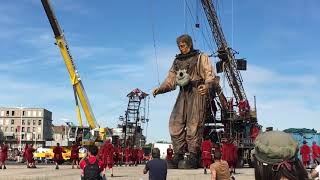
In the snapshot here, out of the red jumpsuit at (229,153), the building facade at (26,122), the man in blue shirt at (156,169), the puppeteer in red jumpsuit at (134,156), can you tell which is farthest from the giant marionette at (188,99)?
the building facade at (26,122)

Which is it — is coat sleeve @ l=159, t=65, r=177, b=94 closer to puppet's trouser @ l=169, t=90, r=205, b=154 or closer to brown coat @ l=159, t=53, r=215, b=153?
brown coat @ l=159, t=53, r=215, b=153

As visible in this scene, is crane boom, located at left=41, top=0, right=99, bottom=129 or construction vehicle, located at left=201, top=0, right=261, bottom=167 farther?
crane boom, located at left=41, top=0, right=99, bottom=129

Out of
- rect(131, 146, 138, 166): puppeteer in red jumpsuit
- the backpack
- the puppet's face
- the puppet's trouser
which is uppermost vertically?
the puppet's face

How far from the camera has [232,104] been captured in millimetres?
36469

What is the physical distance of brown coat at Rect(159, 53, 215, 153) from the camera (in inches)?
867

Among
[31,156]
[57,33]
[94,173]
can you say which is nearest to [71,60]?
[57,33]

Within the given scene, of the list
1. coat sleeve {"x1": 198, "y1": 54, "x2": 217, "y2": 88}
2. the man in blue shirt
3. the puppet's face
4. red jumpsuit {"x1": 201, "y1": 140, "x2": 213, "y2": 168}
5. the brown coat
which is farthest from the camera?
the puppet's face

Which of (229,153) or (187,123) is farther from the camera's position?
(187,123)

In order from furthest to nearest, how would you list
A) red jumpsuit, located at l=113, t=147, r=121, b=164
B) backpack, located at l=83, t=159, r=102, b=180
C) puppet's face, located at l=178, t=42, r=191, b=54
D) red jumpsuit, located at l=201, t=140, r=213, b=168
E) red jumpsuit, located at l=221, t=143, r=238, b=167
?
red jumpsuit, located at l=113, t=147, r=121, b=164 → puppet's face, located at l=178, t=42, r=191, b=54 → red jumpsuit, located at l=201, t=140, r=213, b=168 → red jumpsuit, located at l=221, t=143, r=238, b=167 → backpack, located at l=83, t=159, r=102, b=180

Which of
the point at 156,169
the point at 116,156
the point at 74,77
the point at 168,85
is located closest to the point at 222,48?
the point at 74,77

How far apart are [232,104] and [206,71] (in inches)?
599

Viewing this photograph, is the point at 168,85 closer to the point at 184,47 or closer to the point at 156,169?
the point at 184,47

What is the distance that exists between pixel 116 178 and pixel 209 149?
4.72 metres

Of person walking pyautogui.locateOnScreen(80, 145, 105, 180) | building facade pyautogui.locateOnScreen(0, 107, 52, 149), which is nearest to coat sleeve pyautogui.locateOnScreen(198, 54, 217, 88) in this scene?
person walking pyautogui.locateOnScreen(80, 145, 105, 180)
